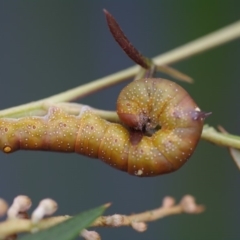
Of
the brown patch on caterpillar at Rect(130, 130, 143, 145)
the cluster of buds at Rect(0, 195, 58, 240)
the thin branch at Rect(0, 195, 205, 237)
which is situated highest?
the brown patch on caterpillar at Rect(130, 130, 143, 145)

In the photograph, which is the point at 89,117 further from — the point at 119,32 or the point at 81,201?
the point at 81,201

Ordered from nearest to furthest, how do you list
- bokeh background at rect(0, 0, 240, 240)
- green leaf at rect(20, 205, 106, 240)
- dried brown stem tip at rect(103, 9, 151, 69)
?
green leaf at rect(20, 205, 106, 240) < dried brown stem tip at rect(103, 9, 151, 69) < bokeh background at rect(0, 0, 240, 240)

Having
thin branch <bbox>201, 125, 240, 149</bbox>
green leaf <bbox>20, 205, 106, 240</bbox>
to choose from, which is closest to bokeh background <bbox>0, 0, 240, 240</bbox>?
thin branch <bbox>201, 125, 240, 149</bbox>

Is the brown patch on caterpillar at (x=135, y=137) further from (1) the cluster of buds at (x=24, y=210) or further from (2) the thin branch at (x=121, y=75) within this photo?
(1) the cluster of buds at (x=24, y=210)

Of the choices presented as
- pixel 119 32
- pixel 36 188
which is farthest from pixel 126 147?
pixel 36 188

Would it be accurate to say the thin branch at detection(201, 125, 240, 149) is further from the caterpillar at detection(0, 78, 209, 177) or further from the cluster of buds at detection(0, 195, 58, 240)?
the cluster of buds at detection(0, 195, 58, 240)

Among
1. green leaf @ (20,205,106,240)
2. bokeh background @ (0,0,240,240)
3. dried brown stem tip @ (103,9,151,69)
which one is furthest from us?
bokeh background @ (0,0,240,240)

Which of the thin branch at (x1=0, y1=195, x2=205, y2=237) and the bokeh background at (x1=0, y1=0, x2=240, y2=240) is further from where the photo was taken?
the bokeh background at (x1=0, y1=0, x2=240, y2=240)
